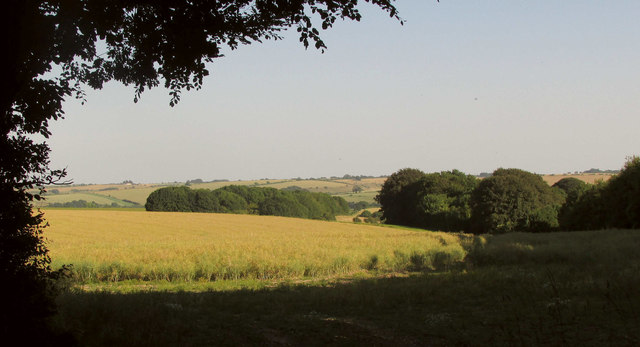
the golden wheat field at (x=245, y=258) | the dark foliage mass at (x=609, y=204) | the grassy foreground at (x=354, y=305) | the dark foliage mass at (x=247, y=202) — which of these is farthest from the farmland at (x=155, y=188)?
the grassy foreground at (x=354, y=305)

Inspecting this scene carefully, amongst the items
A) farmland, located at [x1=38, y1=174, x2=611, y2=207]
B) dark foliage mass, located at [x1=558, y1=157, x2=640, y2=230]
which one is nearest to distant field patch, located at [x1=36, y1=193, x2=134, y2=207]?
farmland, located at [x1=38, y1=174, x2=611, y2=207]

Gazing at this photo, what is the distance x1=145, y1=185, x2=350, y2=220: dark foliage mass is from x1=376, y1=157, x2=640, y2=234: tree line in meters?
22.8

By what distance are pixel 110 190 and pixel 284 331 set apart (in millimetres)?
123821

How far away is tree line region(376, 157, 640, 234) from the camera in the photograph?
4275cm

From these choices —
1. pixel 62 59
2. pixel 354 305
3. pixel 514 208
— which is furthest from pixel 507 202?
pixel 62 59

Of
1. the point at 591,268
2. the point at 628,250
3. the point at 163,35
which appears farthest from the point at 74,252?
the point at 628,250

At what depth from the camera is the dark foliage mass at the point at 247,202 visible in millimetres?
78312

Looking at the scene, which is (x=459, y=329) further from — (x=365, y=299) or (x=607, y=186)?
(x=607, y=186)

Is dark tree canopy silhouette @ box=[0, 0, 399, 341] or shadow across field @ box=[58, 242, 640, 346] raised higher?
dark tree canopy silhouette @ box=[0, 0, 399, 341]

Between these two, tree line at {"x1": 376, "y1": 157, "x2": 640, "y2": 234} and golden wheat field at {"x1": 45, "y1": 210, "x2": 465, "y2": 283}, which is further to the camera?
tree line at {"x1": 376, "y1": 157, "x2": 640, "y2": 234}

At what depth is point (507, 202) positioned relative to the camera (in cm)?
6041

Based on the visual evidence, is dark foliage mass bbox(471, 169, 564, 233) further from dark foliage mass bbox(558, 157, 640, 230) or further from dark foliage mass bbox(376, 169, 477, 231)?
dark foliage mass bbox(376, 169, 477, 231)

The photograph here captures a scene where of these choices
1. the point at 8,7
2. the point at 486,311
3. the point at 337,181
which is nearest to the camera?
the point at 8,7

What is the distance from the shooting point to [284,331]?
7.76 metres
